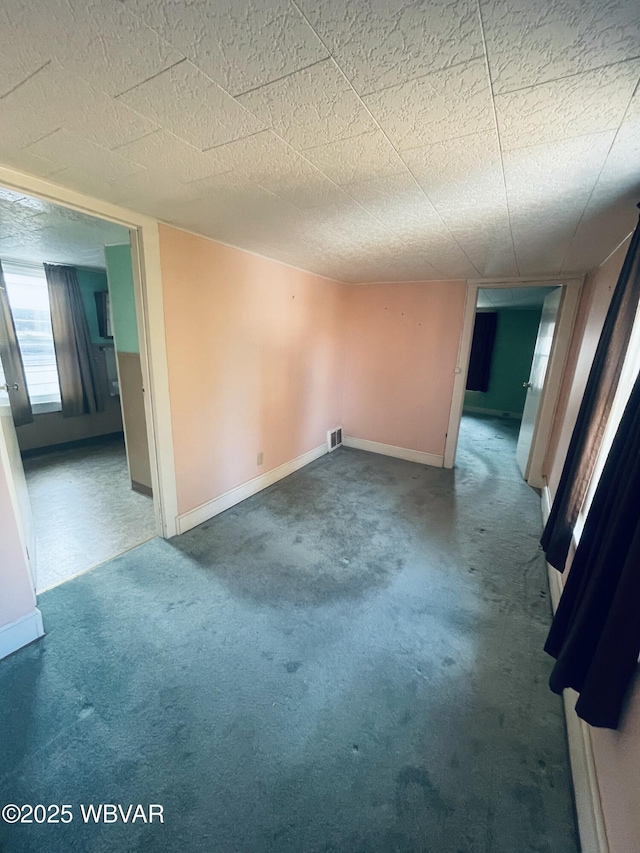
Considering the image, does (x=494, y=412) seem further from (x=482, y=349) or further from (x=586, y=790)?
(x=586, y=790)

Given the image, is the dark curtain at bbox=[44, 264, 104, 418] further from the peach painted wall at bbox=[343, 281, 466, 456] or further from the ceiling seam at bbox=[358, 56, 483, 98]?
the ceiling seam at bbox=[358, 56, 483, 98]

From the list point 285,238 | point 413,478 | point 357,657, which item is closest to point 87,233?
point 285,238

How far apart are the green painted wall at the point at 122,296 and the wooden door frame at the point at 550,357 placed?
10.7ft

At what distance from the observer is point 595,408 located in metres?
1.66

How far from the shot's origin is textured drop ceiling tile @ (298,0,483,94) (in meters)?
0.69

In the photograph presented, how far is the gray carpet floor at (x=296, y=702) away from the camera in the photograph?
42.6 inches

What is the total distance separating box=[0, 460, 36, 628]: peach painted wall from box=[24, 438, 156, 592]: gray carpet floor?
47cm

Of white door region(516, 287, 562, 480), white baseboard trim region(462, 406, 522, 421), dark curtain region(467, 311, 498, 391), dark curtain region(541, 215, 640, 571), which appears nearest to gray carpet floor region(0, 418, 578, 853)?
dark curtain region(541, 215, 640, 571)

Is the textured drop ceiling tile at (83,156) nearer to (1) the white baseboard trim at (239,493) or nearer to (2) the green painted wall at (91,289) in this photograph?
(1) the white baseboard trim at (239,493)

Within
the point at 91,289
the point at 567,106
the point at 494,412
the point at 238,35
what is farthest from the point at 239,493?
the point at 494,412

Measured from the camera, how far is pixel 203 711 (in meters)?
1.39

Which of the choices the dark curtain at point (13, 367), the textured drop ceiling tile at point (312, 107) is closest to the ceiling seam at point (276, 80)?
the textured drop ceiling tile at point (312, 107)

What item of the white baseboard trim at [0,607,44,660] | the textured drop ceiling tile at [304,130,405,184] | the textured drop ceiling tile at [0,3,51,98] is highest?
the textured drop ceiling tile at [304,130,405,184]

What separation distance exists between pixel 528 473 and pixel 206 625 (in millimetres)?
3481
